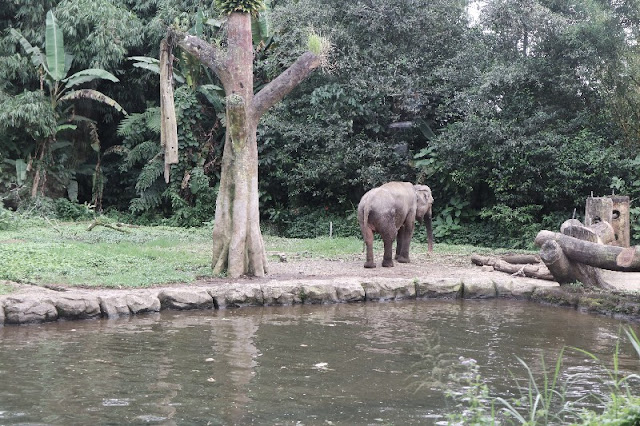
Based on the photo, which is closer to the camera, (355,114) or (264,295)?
(264,295)

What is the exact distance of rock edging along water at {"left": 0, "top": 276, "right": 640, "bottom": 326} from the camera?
31.4ft

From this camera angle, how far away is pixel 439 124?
23438mm

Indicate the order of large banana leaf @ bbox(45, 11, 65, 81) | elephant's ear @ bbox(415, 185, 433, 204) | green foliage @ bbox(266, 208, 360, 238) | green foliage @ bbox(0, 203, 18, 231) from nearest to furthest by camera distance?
elephant's ear @ bbox(415, 185, 433, 204), green foliage @ bbox(0, 203, 18, 231), large banana leaf @ bbox(45, 11, 65, 81), green foliage @ bbox(266, 208, 360, 238)

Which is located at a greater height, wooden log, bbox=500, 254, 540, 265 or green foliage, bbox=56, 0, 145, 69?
green foliage, bbox=56, 0, 145, 69

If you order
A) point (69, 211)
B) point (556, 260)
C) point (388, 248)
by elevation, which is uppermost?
point (69, 211)

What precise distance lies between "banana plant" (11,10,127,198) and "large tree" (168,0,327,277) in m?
10.8

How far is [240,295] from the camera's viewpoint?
1096 centimetres

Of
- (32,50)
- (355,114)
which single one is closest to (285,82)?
(355,114)

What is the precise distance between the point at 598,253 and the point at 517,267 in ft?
10.6

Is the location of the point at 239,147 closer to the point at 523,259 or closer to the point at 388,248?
the point at 388,248

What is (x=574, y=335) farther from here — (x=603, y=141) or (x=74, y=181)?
(x=74, y=181)

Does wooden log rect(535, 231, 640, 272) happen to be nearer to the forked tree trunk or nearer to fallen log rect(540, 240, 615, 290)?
fallen log rect(540, 240, 615, 290)

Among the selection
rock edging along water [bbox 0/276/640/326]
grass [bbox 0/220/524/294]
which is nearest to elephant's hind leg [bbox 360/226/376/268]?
grass [bbox 0/220/524/294]

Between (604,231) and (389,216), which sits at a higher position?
(389,216)
